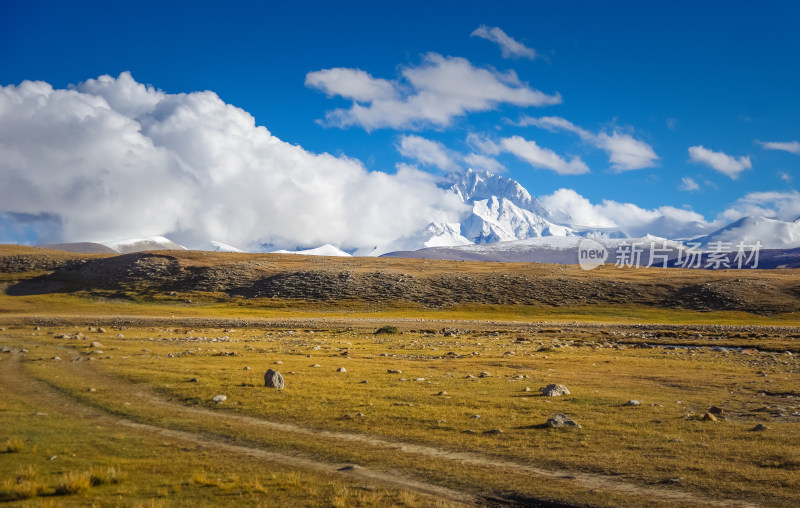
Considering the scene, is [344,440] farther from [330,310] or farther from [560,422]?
[330,310]

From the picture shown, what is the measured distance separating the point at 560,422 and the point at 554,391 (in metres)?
6.15

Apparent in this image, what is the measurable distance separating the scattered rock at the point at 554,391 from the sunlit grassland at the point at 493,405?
23.6 inches

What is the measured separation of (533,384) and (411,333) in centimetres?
3636

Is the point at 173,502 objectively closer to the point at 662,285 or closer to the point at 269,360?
the point at 269,360

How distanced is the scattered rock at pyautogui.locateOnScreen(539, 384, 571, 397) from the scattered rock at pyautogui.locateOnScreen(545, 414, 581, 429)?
5.54 meters

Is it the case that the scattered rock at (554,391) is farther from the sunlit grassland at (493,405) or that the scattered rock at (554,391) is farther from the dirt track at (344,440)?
the dirt track at (344,440)

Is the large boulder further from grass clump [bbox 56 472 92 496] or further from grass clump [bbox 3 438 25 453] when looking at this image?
grass clump [bbox 56 472 92 496]

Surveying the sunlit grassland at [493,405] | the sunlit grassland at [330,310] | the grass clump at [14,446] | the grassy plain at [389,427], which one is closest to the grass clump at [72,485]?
the grassy plain at [389,427]

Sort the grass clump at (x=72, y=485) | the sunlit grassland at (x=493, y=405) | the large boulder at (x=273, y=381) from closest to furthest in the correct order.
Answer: the grass clump at (x=72, y=485) < the sunlit grassland at (x=493, y=405) < the large boulder at (x=273, y=381)

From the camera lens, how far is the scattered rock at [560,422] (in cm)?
1870

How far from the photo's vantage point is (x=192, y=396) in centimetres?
2362

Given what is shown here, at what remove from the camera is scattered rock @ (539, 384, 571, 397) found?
80.8ft

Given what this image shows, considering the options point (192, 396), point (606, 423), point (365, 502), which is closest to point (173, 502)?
point (365, 502)

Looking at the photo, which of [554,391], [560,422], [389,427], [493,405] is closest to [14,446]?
[389,427]
